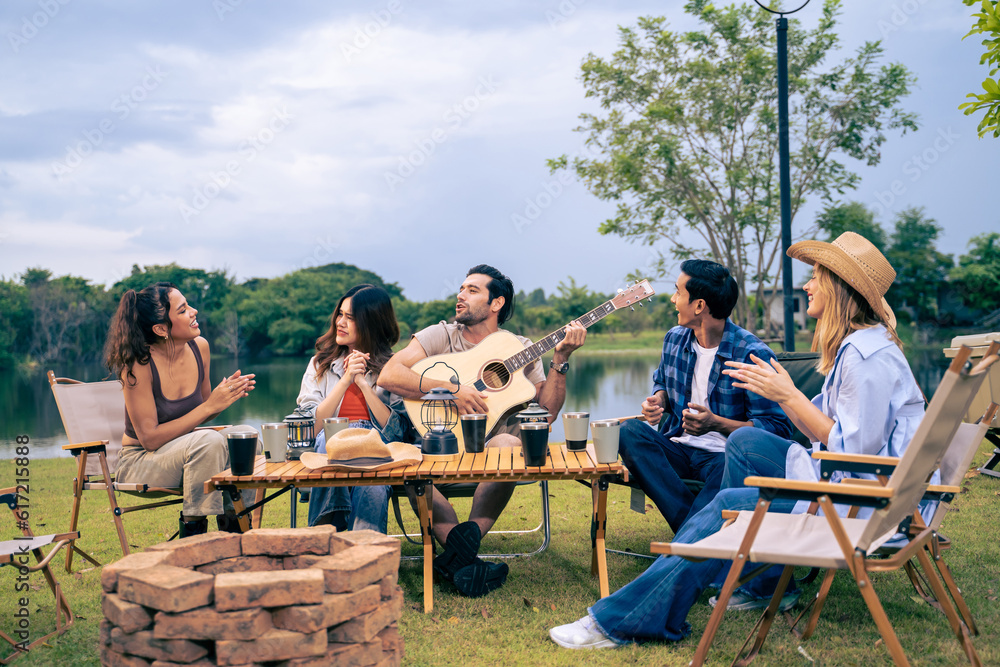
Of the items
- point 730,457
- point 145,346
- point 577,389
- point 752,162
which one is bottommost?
point 577,389

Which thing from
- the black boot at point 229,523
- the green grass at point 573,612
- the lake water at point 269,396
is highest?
the black boot at point 229,523

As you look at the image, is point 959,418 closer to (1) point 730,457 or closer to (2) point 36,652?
(1) point 730,457

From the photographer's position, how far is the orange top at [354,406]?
3.71 m

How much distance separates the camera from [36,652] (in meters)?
2.40

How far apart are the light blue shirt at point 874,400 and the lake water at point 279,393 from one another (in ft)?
12.2

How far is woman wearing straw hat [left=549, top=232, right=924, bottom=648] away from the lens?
7.54 feet

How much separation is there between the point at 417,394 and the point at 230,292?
46.5 metres

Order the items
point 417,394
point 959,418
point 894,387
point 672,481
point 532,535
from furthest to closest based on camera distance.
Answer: point 532,535 → point 417,394 → point 672,481 → point 894,387 → point 959,418

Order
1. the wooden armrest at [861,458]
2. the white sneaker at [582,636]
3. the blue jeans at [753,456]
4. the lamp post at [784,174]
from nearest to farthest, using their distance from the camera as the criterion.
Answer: the wooden armrest at [861,458] → the white sneaker at [582,636] → the blue jeans at [753,456] → the lamp post at [784,174]

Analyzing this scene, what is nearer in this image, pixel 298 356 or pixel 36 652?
pixel 36 652

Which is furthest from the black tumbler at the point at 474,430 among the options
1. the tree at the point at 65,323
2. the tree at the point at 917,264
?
the tree at the point at 65,323

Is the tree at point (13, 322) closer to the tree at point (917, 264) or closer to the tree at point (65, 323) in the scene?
the tree at point (65, 323)

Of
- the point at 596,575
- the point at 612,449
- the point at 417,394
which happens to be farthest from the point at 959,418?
the point at 417,394

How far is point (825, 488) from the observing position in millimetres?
1818
